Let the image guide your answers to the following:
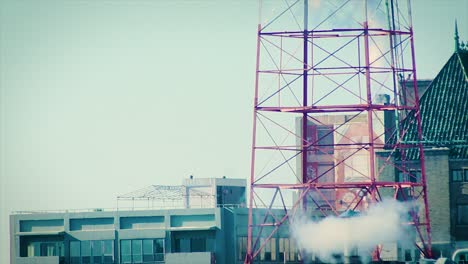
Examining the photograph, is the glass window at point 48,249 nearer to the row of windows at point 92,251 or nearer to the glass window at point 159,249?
the row of windows at point 92,251

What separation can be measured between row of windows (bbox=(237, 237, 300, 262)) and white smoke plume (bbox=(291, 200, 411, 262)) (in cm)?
671

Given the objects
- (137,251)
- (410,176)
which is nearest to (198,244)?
(137,251)

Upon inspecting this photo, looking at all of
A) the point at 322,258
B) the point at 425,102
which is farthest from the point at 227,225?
the point at 425,102

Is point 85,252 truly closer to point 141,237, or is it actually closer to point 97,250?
point 97,250

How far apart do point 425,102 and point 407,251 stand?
576 inches

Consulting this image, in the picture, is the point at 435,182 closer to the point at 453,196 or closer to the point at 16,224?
the point at 453,196

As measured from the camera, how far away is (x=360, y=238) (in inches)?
2483

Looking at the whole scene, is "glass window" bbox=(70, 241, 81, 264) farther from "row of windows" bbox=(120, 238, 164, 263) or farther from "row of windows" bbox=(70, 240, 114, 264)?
"row of windows" bbox=(120, 238, 164, 263)

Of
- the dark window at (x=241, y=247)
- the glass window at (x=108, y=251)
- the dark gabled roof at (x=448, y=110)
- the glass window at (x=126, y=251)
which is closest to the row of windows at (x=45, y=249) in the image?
the glass window at (x=108, y=251)

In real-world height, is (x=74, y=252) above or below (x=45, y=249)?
below

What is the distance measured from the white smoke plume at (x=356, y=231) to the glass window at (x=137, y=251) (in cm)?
1389

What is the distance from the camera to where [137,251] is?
75812 millimetres

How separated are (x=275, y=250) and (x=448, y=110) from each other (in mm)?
20128

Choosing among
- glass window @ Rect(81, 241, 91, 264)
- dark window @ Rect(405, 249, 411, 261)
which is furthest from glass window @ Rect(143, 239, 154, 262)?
dark window @ Rect(405, 249, 411, 261)
